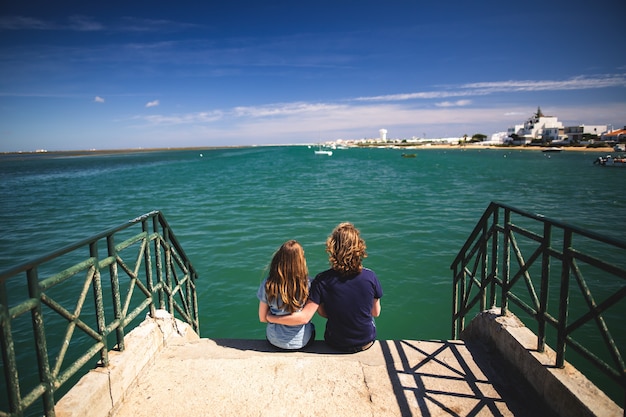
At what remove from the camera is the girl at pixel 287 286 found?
379cm

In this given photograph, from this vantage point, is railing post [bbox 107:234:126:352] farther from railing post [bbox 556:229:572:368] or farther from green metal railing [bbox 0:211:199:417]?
railing post [bbox 556:229:572:368]

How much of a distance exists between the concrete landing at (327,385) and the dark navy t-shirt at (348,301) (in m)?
0.25

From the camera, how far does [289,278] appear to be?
384 cm

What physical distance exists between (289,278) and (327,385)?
1110 millimetres

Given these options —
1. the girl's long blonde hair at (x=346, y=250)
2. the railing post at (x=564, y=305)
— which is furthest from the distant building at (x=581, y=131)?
the girl's long blonde hair at (x=346, y=250)

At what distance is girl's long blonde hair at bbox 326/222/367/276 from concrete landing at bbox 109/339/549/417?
1067 millimetres

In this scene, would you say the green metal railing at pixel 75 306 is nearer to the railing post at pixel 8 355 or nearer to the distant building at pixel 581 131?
the railing post at pixel 8 355

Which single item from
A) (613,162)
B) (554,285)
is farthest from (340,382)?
(613,162)

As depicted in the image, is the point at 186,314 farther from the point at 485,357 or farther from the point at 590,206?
the point at 590,206

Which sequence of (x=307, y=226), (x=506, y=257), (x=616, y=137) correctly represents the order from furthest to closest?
(x=616, y=137), (x=307, y=226), (x=506, y=257)

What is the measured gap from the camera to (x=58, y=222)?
1823 cm

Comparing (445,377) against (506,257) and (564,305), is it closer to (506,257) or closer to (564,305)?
(564,305)

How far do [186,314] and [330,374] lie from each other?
3.47m

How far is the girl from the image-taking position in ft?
12.4
